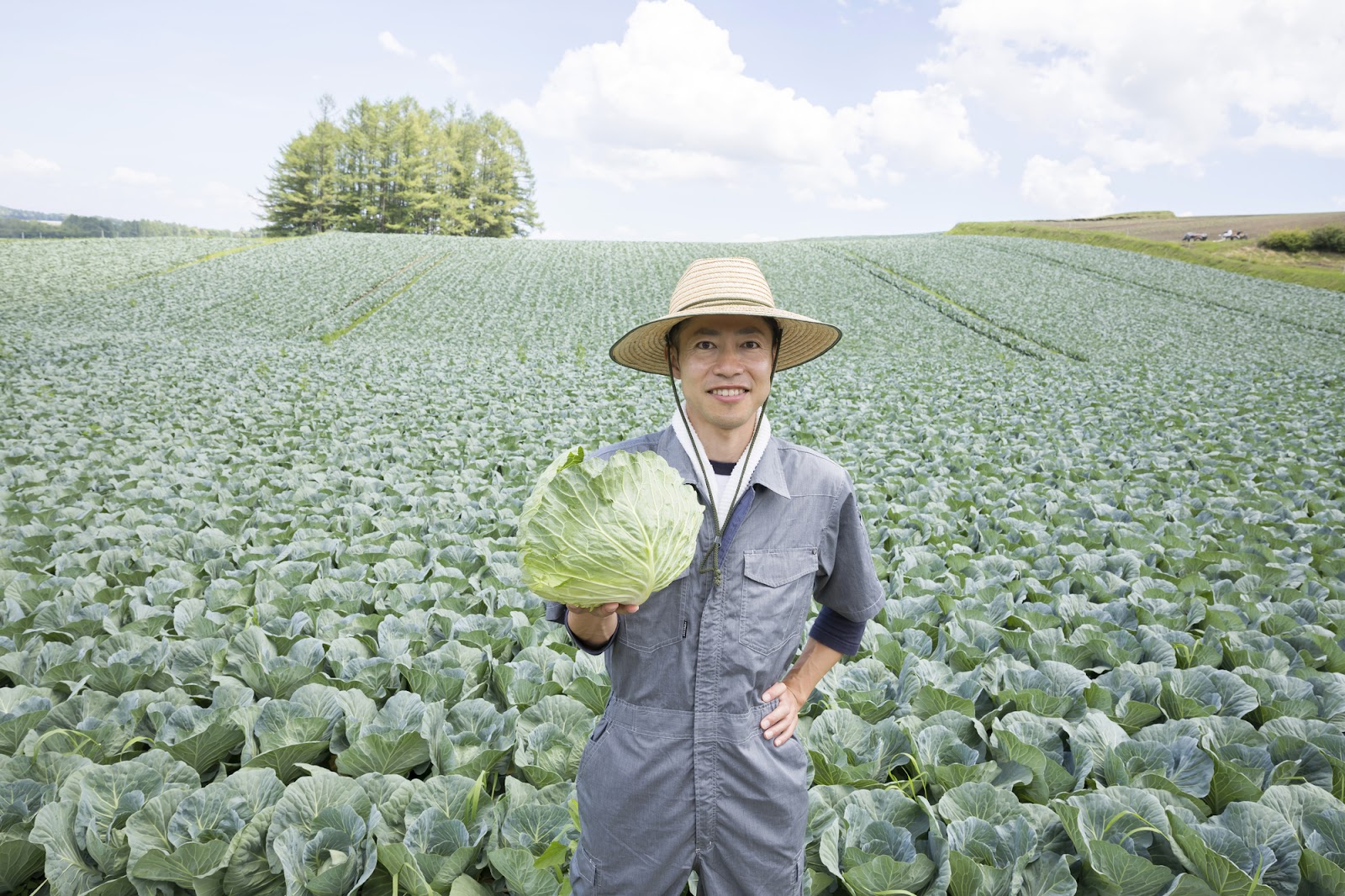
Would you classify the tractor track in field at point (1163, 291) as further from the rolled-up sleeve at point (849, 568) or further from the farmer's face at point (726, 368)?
the farmer's face at point (726, 368)

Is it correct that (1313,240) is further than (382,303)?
Yes

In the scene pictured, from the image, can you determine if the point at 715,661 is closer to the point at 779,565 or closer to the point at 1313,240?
the point at 779,565

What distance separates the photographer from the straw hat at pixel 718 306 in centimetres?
168

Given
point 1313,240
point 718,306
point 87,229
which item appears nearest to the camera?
point 718,306

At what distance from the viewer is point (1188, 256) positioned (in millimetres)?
39500

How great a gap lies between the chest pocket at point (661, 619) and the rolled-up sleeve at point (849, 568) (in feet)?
1.58

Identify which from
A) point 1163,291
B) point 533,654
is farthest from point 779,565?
point 1163,291

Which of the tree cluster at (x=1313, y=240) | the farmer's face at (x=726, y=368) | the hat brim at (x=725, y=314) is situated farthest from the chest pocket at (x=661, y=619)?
the tree cluster at (x=1313, y=240)

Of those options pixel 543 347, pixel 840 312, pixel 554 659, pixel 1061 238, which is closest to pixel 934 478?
pixel 554 659

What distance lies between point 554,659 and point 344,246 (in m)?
41.8

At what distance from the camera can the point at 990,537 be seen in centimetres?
551

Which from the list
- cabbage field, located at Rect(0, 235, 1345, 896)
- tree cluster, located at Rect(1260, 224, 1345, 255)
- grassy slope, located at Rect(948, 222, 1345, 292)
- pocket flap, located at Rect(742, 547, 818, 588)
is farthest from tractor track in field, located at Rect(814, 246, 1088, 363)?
tree cluster, located at Rect(1260, 224, 1345, 255)

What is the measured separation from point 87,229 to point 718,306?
120430 mm

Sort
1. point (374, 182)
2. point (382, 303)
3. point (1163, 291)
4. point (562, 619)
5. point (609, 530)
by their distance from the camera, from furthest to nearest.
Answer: point (374, 182) < point (1163, 291) < point (382, 303) < point (562, 619) < point (609, 530)
